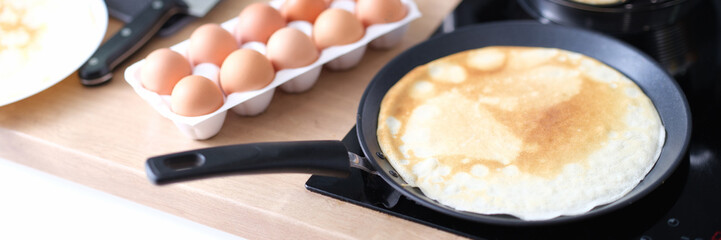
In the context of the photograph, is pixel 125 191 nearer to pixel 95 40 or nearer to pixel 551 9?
pixel 95 40

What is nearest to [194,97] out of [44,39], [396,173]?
[396,173]

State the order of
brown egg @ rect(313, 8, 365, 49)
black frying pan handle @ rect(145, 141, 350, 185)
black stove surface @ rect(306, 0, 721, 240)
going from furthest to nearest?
brown egg @ rect(313, 8, 365, 49), black stove surface @ rect(306, 0, 721, 240), black frying pan handle @ rect(145, 141, 350, 185)

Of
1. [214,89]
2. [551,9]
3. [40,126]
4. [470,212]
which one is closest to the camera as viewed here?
[470,212]

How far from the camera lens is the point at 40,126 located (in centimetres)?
105

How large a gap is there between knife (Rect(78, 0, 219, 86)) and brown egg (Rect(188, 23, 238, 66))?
179 mm

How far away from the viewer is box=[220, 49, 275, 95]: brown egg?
94cm

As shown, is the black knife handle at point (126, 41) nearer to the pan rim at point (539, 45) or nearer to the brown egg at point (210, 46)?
the brown egg at point (210, 46)

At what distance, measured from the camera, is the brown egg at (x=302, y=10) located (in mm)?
1099

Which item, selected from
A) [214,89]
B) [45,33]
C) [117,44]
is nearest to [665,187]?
[214,89]

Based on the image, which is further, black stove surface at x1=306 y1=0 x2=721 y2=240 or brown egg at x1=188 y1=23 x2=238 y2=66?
brown egg at x1=188 y1=23 x2=238 y2=66

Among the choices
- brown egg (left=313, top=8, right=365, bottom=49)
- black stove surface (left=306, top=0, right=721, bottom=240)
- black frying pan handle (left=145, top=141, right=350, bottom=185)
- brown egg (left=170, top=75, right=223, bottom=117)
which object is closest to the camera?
black frying pan handle (left=145, top=141, right=350, bottom=185)

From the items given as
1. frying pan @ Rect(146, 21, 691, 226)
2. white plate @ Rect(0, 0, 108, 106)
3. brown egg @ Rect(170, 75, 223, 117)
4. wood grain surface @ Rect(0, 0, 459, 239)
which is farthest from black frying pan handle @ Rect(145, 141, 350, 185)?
white plate @ Rect(0, 0, 108, 106)

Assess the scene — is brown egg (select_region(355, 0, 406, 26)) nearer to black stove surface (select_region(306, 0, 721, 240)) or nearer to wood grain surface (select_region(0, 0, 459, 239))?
wood grain surface (select_region(0, 0, 459, 239))

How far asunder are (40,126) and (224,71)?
1.13 feet
